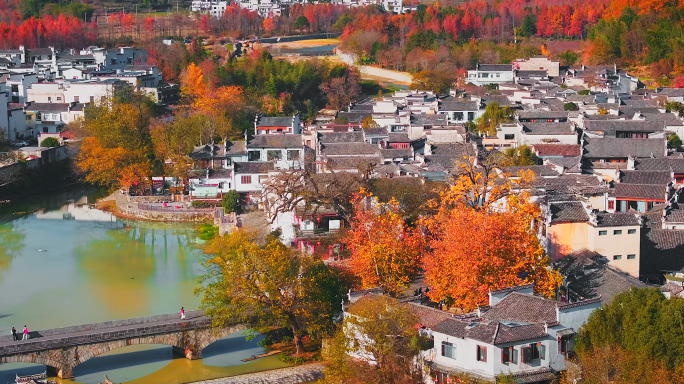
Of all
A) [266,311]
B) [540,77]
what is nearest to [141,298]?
[266,311]

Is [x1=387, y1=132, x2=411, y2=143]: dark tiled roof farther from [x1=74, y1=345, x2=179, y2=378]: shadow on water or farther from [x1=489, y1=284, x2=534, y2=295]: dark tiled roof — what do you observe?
[x1=489, y1=284, x2=534, y2=295]: dark tiled roof

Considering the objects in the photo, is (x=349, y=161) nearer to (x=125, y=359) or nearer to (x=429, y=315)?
(x=125, y=359)

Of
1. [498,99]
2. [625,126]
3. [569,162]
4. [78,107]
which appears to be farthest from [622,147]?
[78,107]

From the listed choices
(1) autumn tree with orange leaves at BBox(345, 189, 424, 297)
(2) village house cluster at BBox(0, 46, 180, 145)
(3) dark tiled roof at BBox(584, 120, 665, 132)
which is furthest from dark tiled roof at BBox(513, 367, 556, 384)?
(2) village house cluster at BBox(0, 46, 180, 145)

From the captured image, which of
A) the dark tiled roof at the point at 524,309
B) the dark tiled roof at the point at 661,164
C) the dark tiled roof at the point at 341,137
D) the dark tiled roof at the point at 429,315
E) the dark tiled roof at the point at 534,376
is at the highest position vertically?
the dark tiled roof at the point at 341,137

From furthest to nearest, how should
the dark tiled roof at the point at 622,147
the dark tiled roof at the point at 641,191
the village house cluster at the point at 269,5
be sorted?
the village house cluster at the point at 269,5 < the dark tiled roof at the point at 622,147 < the dark tiled roof at the point at 641,191

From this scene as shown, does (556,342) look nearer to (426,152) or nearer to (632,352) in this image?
(632,352)

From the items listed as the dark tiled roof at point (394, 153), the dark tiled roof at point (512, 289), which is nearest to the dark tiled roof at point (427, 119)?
the dark tiled roof at point (394, 153)

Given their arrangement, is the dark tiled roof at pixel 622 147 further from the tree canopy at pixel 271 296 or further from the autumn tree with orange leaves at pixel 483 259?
the tree canopy at pixel 271 296
